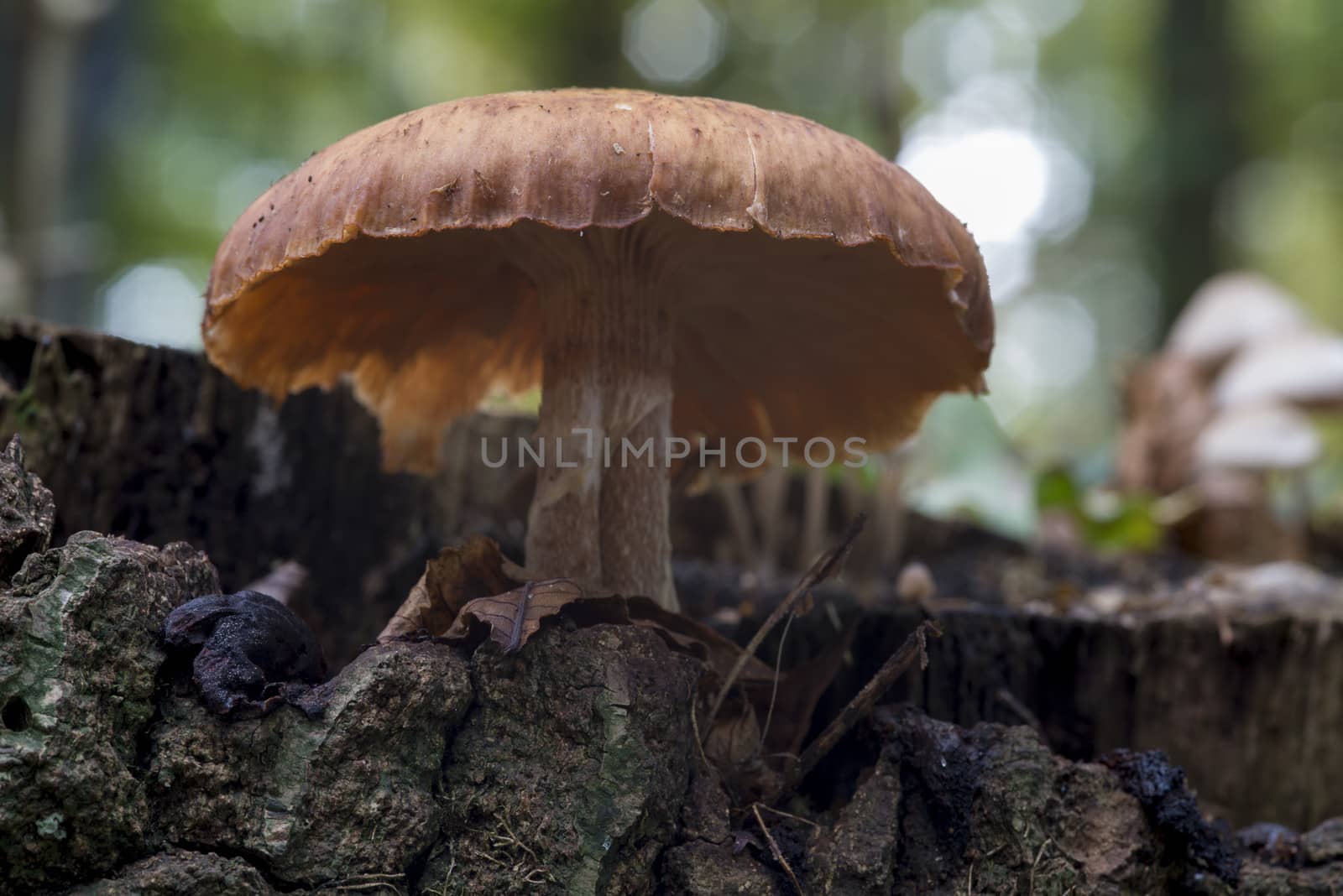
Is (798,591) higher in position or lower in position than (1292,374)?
lower

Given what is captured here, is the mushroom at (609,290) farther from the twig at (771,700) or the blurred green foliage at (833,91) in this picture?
the blurred green foliage at (833,91)

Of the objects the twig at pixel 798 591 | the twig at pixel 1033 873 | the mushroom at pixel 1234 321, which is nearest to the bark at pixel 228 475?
the twig at pixel 798 591

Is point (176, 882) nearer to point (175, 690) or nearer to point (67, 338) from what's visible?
point (175, 690)

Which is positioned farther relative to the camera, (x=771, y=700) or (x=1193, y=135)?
(x=1193, y=135)

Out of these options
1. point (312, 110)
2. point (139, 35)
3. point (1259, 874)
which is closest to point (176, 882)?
point (1259, 874)

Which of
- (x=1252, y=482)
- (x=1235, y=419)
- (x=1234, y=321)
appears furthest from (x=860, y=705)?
(x=1234, y=321)

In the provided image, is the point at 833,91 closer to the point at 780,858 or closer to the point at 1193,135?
the point at 1193,135
